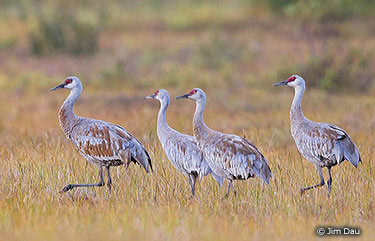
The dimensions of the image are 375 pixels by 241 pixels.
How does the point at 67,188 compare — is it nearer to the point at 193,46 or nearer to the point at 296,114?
the point at 296,114

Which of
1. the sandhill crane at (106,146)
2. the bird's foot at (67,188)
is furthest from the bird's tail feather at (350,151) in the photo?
the bird's foot at (67,188)

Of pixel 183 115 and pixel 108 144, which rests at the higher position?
pixel 183 115

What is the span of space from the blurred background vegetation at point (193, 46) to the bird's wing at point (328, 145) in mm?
7245

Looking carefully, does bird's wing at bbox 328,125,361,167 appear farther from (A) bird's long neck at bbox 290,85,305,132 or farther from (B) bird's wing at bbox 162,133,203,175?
(B) bird's wing at bbox 162,133,203,175

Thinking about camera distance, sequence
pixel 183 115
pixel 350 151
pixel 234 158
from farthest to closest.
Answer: pixel 183 115 → pixel 350 151 → pixel 234 158

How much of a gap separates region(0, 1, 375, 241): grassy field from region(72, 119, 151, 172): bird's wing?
11.0 inches

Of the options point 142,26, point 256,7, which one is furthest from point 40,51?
point 256,7

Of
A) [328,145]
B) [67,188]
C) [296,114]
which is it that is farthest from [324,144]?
[67,188]

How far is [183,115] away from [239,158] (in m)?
5.07

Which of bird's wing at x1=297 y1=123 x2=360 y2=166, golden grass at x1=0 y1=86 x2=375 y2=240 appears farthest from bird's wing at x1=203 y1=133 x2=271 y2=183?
bird's wing at x1=297 y1=123 x2=360 y2=166

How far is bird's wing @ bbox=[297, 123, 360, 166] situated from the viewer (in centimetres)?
628

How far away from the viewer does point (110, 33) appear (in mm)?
20688

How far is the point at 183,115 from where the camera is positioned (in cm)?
1110

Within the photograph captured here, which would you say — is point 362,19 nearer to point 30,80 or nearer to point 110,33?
point 110,33
